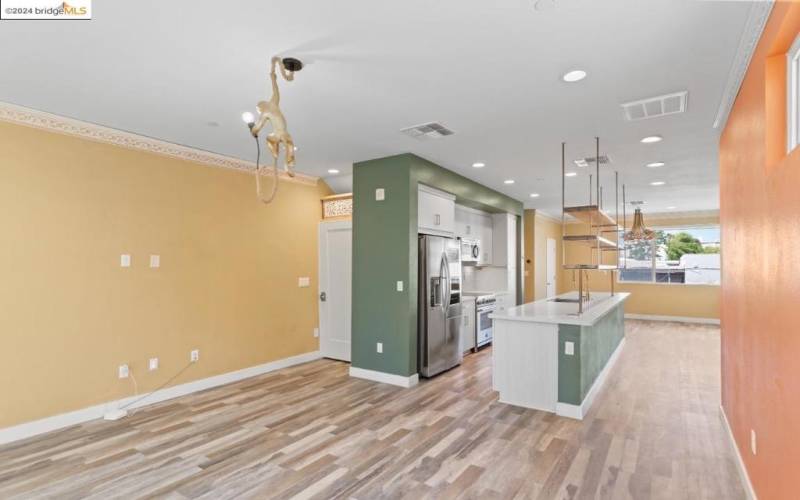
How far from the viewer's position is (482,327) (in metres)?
6.77

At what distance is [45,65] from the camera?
2.69m

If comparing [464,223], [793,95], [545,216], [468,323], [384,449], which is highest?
[545,216]

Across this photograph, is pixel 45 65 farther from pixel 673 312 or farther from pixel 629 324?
pixel 673 312

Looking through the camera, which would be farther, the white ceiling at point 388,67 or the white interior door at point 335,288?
the white interior door at point 335,288

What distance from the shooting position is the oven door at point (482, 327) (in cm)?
659

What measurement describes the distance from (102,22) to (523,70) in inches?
99.4

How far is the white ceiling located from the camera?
2162mm

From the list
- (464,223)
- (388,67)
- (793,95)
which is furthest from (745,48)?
(464,223)

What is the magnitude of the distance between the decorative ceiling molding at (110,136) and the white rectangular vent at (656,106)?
2.87 m

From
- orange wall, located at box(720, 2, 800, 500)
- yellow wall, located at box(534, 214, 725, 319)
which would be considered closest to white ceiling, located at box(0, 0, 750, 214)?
orange wall, located at box(720, 2, 800, 500)

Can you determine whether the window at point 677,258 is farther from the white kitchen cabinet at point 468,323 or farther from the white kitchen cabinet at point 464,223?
the white kitchen cabinet at point 468,323

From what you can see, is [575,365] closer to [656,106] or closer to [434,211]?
[656,106]

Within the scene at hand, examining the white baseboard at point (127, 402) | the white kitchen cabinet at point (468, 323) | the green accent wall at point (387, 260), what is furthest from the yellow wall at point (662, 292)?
the white baseboard at point (127, 402)

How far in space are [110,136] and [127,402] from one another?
2.64 m
